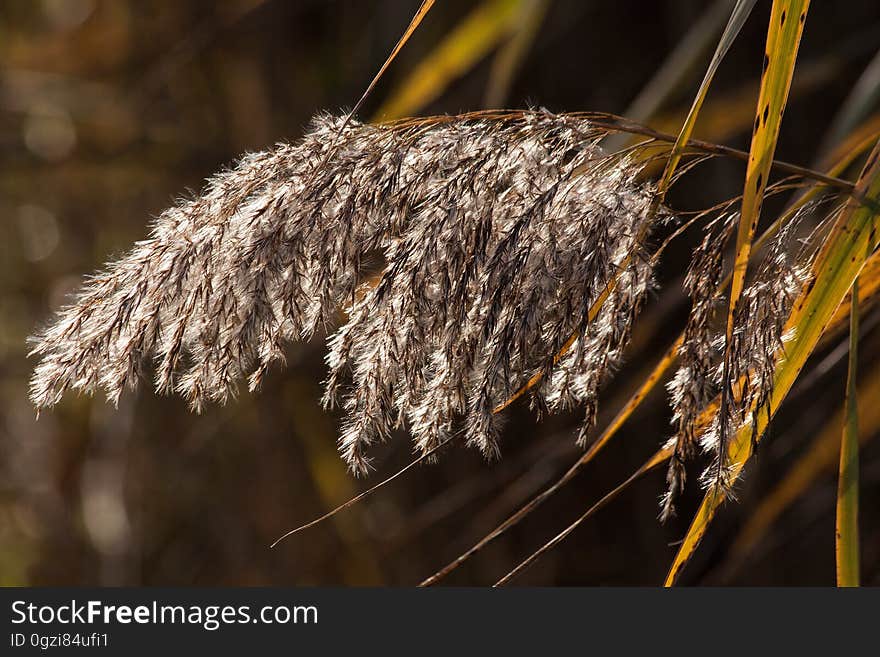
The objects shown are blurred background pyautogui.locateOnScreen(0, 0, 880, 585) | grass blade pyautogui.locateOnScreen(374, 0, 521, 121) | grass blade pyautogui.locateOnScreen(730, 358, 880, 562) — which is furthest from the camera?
blurred background pyautogui.locateOnScreen(0, 0, 880, 585)

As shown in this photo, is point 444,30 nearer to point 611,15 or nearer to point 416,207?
point 611,15

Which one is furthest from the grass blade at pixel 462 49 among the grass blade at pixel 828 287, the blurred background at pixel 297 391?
the grass blade at pixel 828 287

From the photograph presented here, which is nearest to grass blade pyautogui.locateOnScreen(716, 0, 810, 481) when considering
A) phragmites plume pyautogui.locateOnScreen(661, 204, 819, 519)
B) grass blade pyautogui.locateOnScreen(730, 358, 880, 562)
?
phragmites plume pyautogui.locateOnScreen(661, 204, 819, 519)

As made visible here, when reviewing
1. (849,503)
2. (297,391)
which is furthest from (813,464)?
(297,391)

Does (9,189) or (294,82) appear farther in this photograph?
(9,189)

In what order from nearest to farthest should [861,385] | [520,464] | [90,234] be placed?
[861,385]
[520,464]
[90,234]

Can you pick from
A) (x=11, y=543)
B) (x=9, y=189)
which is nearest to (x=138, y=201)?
(x=9, y=189)

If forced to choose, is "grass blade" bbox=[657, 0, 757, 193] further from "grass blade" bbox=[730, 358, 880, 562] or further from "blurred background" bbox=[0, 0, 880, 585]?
"blurred background" bbox=[0, 0, 880, 585]
